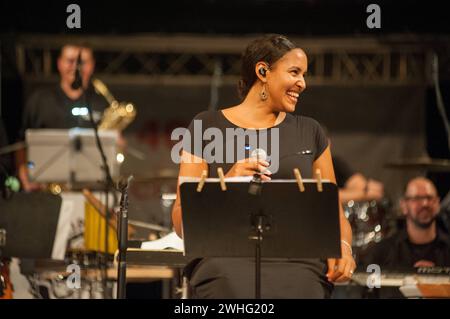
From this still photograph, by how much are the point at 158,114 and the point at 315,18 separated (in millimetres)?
2169

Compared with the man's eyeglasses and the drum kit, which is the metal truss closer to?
the drum kit

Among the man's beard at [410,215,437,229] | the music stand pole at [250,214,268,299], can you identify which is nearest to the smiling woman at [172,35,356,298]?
the music stand pole at [250,214,268,299]

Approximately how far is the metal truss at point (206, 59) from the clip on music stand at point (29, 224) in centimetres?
425

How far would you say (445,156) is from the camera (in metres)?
10.8

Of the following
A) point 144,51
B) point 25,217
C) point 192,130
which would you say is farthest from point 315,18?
point 192,130

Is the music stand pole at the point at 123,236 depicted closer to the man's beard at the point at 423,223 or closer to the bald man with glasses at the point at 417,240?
the bald man with glasses at the point at 417,240

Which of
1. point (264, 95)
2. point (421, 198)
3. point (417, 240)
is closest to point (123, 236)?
point (264, 95)

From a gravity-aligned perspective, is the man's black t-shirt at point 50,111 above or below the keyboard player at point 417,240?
above

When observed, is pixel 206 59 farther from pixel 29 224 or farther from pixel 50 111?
pixel 29 224

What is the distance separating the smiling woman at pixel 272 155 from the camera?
434cm

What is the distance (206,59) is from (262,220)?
7179 mm

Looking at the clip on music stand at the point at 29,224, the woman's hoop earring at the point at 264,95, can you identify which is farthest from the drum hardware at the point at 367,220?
the woman's hoop earring at the point at 264,95

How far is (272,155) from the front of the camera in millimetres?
4547

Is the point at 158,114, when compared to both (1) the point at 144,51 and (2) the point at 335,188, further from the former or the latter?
(2) the point at 335,188
